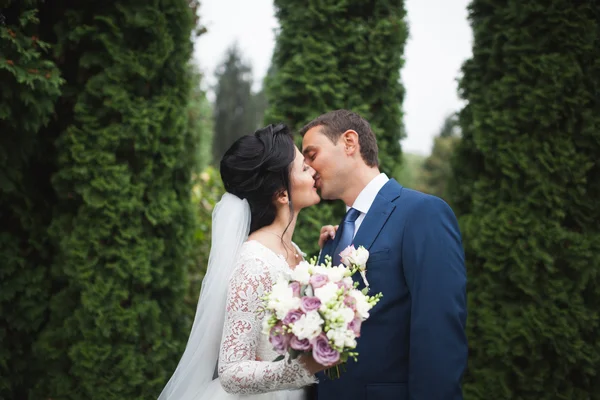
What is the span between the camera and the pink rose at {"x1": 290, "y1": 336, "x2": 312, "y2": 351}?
1.92 meters

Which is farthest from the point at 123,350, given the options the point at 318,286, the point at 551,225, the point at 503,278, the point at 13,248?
the point at 551,225

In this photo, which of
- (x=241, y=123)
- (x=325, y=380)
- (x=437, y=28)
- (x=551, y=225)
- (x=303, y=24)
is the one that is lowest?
(x=325, y=380)

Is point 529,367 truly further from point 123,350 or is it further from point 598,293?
point 123,350

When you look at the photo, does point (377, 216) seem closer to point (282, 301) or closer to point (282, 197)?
point (282, 197)

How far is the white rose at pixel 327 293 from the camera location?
1.92m

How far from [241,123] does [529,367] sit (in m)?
39.2

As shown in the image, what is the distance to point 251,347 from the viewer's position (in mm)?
2525

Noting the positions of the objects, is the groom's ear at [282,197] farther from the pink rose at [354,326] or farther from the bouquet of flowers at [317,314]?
the pink rose at [354,326]

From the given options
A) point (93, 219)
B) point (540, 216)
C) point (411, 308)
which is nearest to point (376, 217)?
point (411, 308)

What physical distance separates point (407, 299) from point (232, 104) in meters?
41.6

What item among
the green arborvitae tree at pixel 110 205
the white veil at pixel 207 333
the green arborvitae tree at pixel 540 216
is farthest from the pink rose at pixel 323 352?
the green arborvitae tree at pixel 540 216

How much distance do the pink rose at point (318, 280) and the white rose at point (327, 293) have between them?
21 mm

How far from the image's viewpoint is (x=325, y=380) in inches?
103

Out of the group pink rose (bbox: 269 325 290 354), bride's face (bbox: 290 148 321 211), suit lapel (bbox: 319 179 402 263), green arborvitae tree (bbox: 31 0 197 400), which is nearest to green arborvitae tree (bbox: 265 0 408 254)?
green arborvitae tree (bbox: 31 0 197 400)
